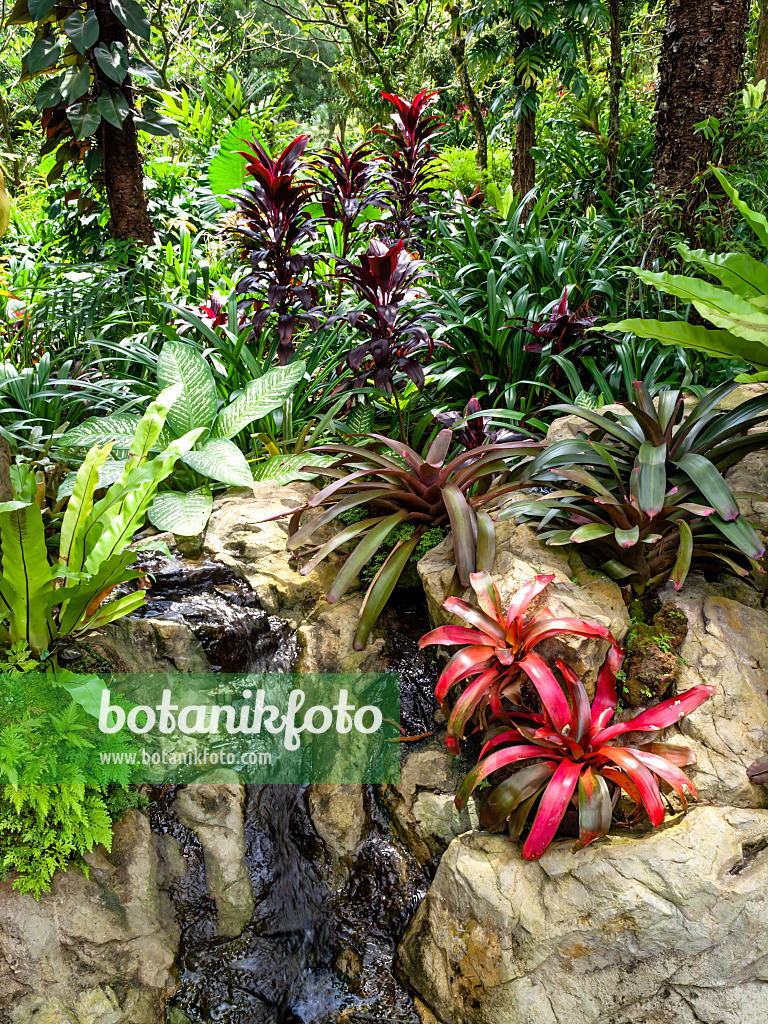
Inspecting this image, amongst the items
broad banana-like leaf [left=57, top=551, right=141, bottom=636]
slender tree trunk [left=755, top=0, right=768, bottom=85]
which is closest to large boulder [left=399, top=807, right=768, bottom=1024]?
broad banana-like leaf [left=57, top=551, right=141, bottom=636]

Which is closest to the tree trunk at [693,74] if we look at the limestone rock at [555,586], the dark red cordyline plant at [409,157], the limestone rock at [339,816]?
the dark red cordyline plant at [409,157]

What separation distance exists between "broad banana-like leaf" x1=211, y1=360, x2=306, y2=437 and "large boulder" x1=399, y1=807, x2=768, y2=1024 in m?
1.88

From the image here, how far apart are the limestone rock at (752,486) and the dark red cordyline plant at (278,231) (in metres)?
1.97

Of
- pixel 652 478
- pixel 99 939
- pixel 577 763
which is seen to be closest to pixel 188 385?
pixel 652 478

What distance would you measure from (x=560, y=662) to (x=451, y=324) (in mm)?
2093

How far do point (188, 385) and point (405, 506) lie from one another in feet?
3.76

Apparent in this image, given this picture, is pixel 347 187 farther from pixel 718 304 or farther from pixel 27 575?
pixel 27 575

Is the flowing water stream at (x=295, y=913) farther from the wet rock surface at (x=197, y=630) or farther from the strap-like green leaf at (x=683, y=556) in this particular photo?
the strap-like green leaf at (x=683, y=556)

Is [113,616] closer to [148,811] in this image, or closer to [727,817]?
[148,811]

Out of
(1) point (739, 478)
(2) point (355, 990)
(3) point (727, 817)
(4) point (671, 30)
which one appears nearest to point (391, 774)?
(2) point (355, 990)

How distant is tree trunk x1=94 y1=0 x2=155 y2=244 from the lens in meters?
3.98

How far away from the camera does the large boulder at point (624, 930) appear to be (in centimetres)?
161

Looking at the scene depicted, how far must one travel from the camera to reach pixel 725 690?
1.93m

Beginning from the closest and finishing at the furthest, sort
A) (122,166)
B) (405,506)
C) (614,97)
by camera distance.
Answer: (405,506) → (122,166) → (614,97)
